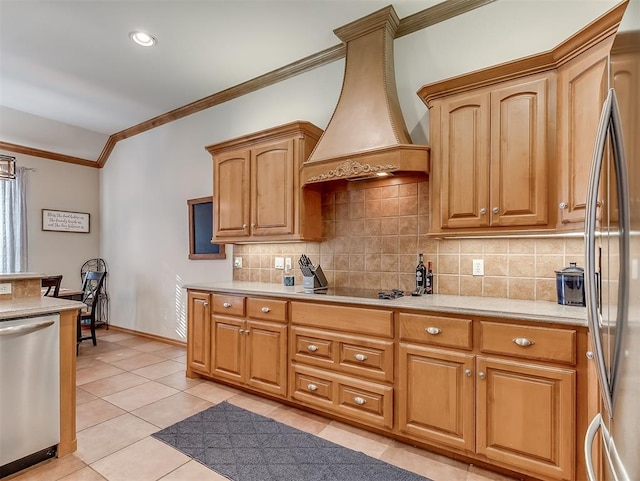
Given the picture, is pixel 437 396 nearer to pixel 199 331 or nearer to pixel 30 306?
pixel 199 331

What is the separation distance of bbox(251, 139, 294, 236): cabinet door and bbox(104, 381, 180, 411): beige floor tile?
1.65m

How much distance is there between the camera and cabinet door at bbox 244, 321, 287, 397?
9.10 feet

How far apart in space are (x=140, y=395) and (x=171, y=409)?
1.58 ft

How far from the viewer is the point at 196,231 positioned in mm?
4414

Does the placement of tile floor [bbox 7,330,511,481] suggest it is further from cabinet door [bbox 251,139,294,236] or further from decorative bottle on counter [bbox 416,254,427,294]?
cabinet door [bbox 251,139,294,236]

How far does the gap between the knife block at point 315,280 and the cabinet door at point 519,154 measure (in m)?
1.43

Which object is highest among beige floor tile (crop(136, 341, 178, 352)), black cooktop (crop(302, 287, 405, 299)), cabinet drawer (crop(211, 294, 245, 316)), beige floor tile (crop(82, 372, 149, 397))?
black cooktop (crop(302, 287, 405, 299))

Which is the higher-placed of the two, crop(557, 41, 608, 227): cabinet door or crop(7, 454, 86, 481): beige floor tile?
crop(557, 41, 608, 227): cabinet door

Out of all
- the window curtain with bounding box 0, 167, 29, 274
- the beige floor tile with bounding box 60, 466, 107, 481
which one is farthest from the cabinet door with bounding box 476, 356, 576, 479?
the window curtain with bounding box 0, 167, 29, 274

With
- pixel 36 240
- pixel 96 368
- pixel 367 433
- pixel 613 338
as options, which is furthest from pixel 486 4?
pixel 36 240

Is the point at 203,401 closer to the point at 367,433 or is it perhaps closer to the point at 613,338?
the point at 367,433

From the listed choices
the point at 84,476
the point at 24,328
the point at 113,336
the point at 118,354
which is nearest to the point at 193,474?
the point at 84,476

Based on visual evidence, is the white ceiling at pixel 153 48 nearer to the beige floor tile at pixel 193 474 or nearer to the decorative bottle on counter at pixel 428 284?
the decorative bottle on counter at pixel 428 284

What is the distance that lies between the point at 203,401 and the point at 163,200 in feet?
9.81
